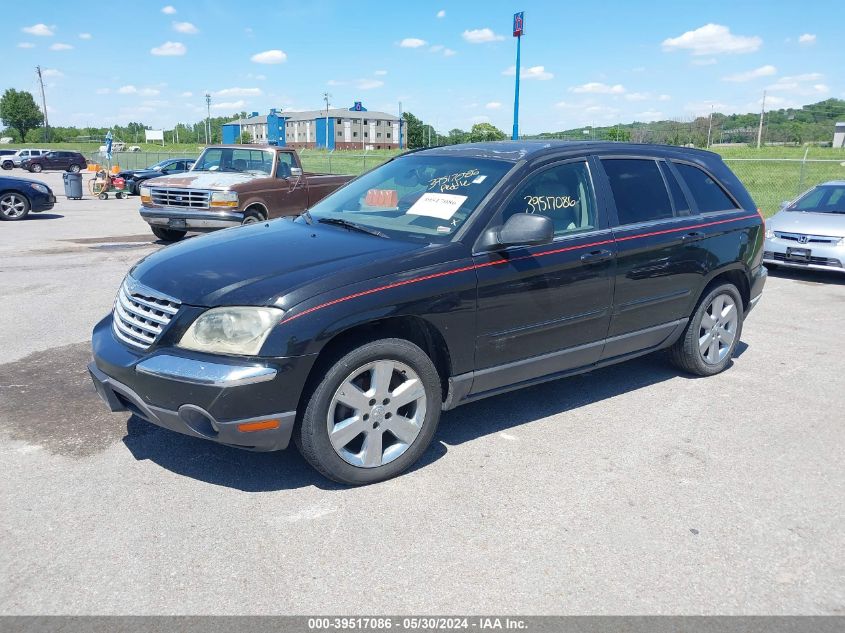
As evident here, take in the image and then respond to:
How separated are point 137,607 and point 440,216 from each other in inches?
101

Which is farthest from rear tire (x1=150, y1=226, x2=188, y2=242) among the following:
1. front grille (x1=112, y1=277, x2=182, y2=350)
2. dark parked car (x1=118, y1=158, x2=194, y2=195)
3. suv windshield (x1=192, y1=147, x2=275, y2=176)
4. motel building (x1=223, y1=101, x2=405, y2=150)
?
motel building (x1=223, y1=101, x2=405, y2=150)

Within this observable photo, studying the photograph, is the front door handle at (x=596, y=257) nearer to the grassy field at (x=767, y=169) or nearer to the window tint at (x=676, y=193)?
the window tint at (x=676, y=193)

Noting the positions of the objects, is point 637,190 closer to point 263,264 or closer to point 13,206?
point 263,264

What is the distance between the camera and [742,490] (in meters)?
3.77

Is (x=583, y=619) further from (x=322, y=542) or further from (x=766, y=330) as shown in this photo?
(x=766, y=330)

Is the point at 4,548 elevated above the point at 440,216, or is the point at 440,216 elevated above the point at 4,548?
the point at 440,216

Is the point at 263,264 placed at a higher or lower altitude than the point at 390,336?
higher

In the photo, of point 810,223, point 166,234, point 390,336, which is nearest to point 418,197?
point 390,336

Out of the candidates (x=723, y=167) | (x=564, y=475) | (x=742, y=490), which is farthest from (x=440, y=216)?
(x=723, y=167)

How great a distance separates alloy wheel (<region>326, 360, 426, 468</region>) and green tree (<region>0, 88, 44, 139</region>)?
5198 inches

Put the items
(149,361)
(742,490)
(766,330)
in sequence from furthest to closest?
(766,330) → (742,490) → (149,361)

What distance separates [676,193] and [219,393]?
3.71 meters

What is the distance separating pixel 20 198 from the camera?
650 inches

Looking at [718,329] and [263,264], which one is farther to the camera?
[718,329]
